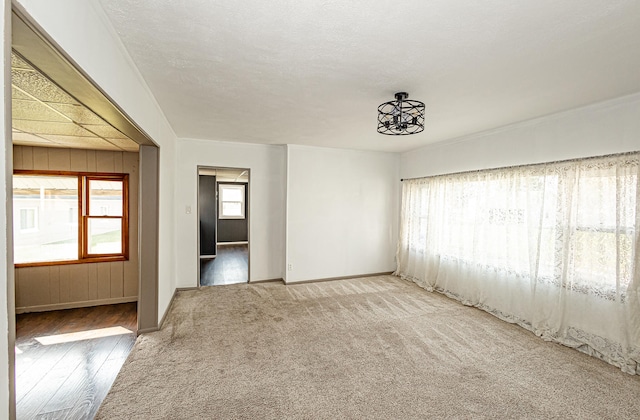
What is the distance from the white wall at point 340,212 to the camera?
5.14m

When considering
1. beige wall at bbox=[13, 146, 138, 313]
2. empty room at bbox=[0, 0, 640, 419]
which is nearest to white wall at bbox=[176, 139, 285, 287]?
empty room at bbox=[0, 0, 640, 419]

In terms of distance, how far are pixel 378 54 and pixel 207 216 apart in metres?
7.48

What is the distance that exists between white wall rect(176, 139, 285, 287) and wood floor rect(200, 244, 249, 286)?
0.48m

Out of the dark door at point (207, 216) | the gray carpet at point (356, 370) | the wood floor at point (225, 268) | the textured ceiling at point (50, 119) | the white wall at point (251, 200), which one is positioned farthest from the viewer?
the dark door at point (207, 216)

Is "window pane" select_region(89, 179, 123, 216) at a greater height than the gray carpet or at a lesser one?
greater

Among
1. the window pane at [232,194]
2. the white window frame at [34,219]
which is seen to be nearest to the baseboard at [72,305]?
the white window frame at [34,219]

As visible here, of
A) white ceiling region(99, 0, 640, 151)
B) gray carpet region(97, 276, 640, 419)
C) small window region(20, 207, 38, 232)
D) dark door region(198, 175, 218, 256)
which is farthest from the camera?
dark door region(198, 175, 218, 256)

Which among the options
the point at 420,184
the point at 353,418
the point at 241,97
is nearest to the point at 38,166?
the point at 241,97

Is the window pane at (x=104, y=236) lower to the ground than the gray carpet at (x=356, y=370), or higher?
higher

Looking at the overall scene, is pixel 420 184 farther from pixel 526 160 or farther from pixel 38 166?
pixel 38 166

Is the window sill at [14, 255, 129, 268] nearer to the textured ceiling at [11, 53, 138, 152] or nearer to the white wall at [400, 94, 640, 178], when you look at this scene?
the textured ceiling at [11, 53, 138, 152]

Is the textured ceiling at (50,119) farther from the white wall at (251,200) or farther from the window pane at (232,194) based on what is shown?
the window pane at (232,194)

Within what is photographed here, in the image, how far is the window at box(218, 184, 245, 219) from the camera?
9.52m

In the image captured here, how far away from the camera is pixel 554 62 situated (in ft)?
6.71
